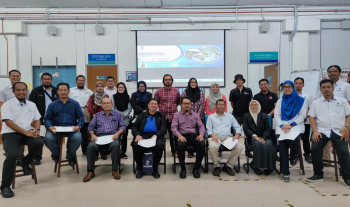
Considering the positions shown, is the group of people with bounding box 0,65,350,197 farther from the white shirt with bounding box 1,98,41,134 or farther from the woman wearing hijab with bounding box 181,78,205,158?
the woman wearing hijab with bounding box 181,78,205,158

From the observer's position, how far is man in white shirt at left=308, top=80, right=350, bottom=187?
3.01 meters

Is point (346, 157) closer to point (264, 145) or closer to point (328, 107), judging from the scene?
point (328, 107)

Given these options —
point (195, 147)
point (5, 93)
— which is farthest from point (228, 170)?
point (5, 93)

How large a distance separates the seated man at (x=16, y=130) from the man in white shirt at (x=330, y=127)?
3.64 metres

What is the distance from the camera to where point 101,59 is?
20.5ft

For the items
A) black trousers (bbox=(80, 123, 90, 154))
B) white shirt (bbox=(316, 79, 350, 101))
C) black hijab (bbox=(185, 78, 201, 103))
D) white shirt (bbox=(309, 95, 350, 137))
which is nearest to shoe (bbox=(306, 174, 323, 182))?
white shirt (bbox=(309, 95, 350, 137))

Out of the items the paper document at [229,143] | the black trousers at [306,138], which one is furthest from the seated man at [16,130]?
the black trousers at [306,138]

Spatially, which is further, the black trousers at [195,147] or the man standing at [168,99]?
the man standing at [168,99]

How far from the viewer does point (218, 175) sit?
3.39m

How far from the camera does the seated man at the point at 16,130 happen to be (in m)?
2.72

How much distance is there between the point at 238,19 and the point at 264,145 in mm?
4024

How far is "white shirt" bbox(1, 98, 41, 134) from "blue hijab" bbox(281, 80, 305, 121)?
3.45 m

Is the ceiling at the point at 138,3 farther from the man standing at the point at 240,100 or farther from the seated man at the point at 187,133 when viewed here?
the seated man at the point at 187,133

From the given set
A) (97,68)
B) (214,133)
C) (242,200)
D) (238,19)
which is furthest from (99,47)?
(242,200)
